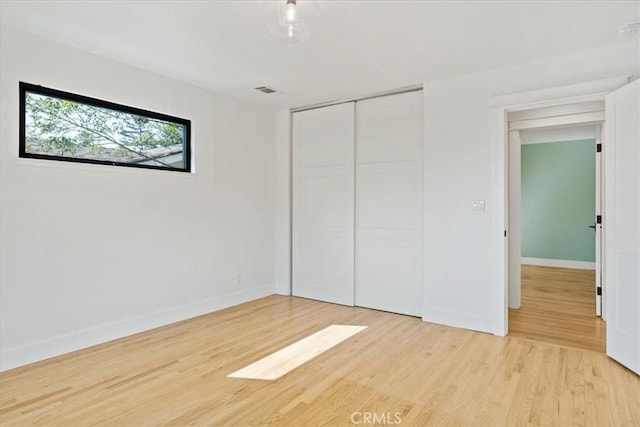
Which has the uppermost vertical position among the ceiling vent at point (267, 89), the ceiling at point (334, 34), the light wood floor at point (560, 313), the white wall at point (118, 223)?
the ceiling vent at point (267, 89)

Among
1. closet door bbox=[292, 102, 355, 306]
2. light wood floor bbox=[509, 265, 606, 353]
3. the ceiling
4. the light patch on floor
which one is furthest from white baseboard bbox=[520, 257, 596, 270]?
the light patch on floor

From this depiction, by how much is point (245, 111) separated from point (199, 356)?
3.00 m

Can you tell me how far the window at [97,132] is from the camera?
2945mm

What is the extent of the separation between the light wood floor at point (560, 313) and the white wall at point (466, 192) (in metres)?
0.51

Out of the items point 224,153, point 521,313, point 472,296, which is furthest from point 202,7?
point 521,313

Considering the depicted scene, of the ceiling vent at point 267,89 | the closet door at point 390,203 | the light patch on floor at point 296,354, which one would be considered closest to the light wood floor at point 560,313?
the closet door at point 390,203

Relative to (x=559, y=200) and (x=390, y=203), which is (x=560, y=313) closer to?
(x=390, y=203)

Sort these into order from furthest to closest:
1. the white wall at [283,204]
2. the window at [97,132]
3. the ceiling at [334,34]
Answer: the white wall at [283,204], the window at [97,132], the ceiling at [334,34]

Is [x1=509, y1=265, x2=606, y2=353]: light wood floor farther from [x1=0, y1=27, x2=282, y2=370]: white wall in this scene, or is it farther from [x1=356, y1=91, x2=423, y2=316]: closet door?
[x1=0, y1=27, x2=282, y2=370]: white wall

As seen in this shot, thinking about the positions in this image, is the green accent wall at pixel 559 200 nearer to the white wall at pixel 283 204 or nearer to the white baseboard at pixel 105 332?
the white wall at pixel 283 204

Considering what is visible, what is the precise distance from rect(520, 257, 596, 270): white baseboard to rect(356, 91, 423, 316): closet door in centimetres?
479

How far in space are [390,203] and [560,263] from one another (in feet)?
16.5

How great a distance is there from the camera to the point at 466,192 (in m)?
3.68

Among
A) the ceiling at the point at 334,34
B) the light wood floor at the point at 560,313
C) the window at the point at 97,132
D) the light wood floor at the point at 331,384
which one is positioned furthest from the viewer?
the light wood floor at the point at 560,313
